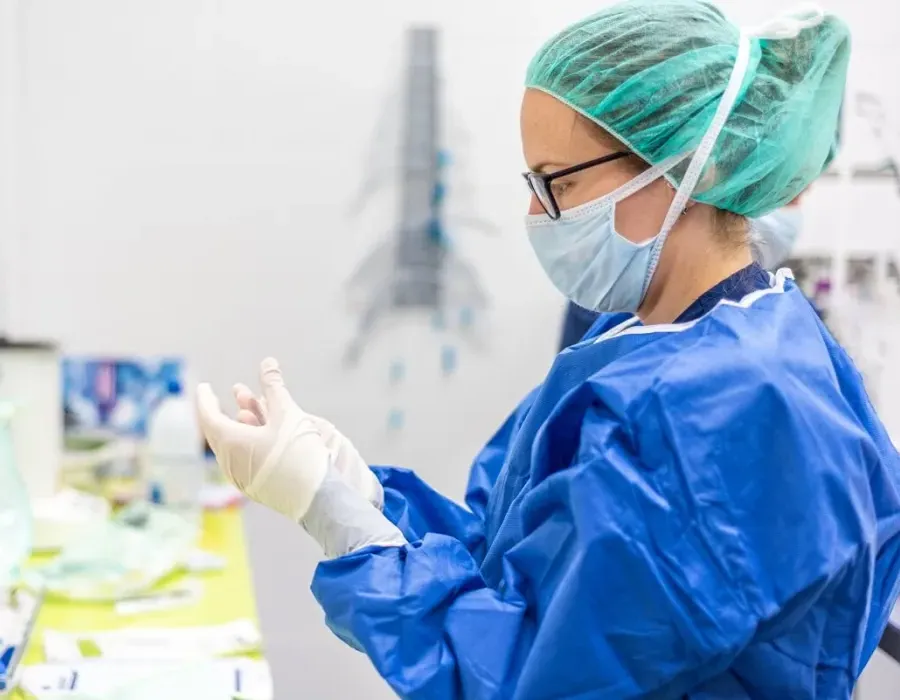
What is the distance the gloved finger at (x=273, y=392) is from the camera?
110 cm

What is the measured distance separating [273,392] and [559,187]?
40 centimetres

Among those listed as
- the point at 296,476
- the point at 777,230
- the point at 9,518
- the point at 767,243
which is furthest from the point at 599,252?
the point at 9,518

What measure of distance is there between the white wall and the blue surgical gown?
1.57 m

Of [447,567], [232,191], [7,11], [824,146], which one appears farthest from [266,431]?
[7,11]

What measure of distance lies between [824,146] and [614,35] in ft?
0.87

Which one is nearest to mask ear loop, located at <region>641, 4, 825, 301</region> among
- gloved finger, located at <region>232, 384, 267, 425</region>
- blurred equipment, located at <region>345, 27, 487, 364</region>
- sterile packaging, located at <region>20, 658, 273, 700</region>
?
gloved finger, located at <region>232, 384, 267, 425</region>

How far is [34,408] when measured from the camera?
181 centimetres

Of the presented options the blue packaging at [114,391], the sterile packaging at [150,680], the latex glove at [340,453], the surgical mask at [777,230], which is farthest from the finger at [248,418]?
the blue packaging at [114,391]

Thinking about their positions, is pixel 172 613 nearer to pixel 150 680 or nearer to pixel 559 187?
pixel 150 680

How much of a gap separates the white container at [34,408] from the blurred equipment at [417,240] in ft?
2.70

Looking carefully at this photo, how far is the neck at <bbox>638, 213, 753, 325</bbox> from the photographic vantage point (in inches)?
39.1

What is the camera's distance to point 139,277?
239cm

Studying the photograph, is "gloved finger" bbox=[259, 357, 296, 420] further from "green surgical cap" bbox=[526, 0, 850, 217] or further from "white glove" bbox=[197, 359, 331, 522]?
"green surgical cap" bbox=[526, 0, 850, 217]

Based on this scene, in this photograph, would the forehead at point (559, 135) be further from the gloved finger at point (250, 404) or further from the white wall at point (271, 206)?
the white wall at point (271, 206)
